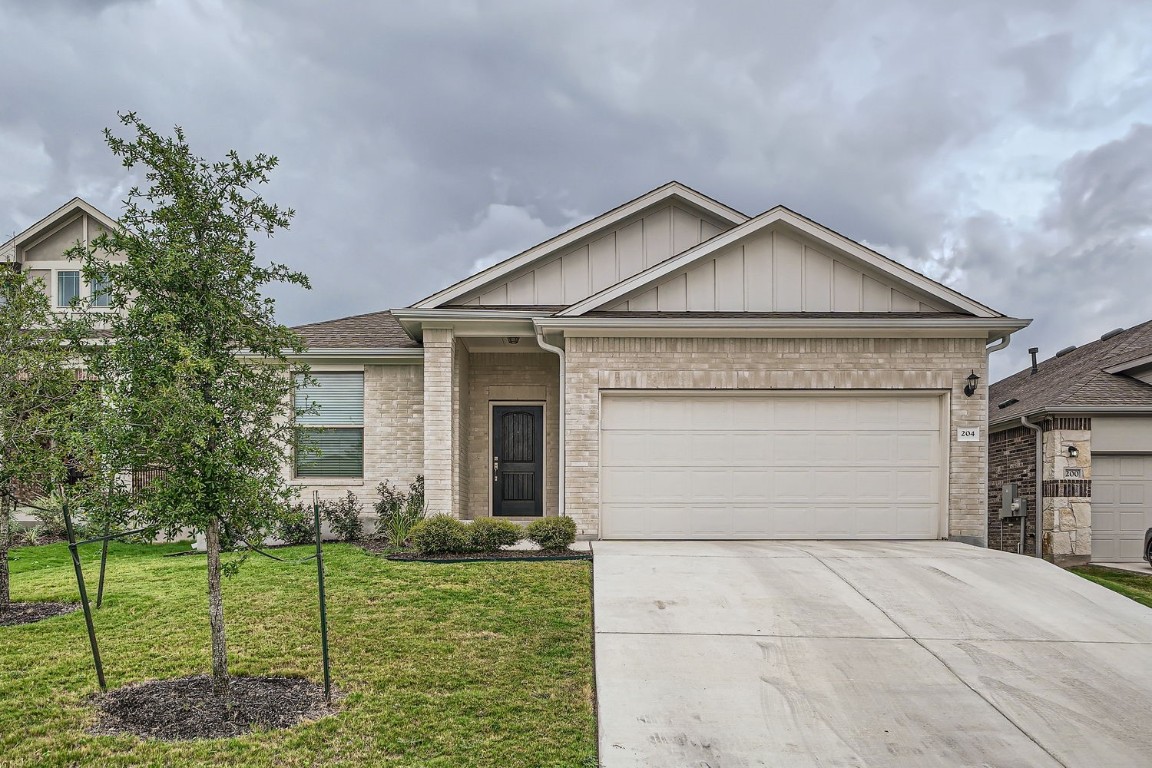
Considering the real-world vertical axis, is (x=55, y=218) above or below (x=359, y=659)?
above

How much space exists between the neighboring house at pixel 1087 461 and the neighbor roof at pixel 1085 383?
0.04m

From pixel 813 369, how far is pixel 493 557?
5540 millimetres

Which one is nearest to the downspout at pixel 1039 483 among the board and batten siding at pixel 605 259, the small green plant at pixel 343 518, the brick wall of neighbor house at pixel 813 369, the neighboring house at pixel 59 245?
the brick wall of neighbor house at pixel 813 369

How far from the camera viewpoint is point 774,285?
1163cm

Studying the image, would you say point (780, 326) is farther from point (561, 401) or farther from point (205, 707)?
point (205, 707)

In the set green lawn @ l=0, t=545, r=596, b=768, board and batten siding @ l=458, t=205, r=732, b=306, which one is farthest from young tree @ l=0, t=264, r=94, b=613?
board and batten siding @ l=458, t=205, r=732, b=306

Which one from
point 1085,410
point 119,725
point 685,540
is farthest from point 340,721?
point 1085,410

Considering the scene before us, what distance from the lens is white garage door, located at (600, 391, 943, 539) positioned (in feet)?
37.5

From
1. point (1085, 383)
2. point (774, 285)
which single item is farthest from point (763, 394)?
point (1085, 383)

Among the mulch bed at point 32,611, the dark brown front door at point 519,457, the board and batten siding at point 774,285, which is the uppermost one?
the board and batten siding at point 774,285

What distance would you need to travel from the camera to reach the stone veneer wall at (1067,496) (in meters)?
12.9

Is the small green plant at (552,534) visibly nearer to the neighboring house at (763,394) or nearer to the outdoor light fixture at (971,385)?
the neighboring house at (763,394)

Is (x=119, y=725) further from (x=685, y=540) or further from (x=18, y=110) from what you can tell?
(x=18, y=110)

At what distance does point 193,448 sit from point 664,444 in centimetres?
768
